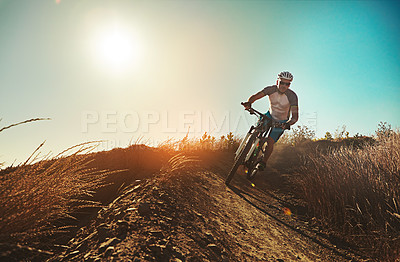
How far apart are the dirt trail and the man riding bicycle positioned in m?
1.41

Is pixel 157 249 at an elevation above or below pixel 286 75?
below

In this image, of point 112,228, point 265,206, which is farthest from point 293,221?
point 112,228

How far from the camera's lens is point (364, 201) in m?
3.36

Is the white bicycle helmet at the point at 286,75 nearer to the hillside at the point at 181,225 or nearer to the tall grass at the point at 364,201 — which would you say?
the tall grass at the point at 364,201

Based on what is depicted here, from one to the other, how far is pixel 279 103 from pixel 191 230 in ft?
12.5

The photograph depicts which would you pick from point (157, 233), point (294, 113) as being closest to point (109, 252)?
point (157, 233)

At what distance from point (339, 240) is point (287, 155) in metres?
5.20

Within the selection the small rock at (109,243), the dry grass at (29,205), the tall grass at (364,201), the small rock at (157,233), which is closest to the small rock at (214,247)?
the small rock at (157,233)

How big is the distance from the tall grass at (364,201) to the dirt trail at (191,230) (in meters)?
0.37

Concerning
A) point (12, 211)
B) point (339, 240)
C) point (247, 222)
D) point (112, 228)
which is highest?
point (12, 211)

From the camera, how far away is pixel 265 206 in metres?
3.87

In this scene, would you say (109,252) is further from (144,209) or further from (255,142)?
(255,142)

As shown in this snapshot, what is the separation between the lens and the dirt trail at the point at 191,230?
1.64 meters

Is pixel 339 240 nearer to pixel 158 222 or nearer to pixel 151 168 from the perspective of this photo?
pixel 158 222
